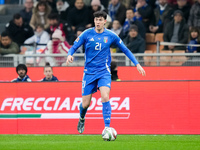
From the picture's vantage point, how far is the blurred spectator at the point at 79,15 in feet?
61.5

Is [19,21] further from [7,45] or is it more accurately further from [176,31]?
[176,31]

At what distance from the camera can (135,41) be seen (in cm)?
1664

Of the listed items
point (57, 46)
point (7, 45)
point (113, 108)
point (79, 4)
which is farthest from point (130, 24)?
point (113, 108)

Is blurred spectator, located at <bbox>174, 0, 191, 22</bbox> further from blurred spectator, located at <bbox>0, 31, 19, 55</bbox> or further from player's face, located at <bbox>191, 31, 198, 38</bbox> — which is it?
blurred spectator, located at <bbox>0, 31, 19, 55</bbox>

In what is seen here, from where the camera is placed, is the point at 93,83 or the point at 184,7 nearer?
the point at 93,83

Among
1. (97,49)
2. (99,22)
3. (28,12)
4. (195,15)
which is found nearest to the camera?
(99,22)

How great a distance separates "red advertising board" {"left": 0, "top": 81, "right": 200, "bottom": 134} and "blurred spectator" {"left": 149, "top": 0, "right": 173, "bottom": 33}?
5.98 meters

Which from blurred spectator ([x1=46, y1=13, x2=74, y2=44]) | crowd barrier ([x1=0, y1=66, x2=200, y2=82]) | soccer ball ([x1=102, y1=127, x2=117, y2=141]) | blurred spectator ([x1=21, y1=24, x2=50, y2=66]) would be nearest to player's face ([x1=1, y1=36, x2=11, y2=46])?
blurred spectator ([x1=21, y1=24, x2=50, y2=66])

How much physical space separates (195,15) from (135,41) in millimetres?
2317

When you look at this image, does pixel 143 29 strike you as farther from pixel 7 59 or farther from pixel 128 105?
pixel 128 105

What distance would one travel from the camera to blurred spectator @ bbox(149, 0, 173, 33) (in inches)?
707

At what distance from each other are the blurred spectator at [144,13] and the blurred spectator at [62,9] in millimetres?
2888

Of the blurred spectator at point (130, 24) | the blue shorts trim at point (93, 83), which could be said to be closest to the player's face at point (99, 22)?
the blue shorts trim at point (93, 83)

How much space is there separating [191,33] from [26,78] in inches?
217
